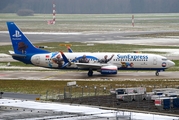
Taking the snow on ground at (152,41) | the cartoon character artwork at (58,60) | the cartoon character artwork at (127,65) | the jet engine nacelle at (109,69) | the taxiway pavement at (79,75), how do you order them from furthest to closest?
the snow on ground at (152,41), the cartoon character artwork at (58,60), the cartoon character artwork at (127,65), the jet engine nacelle at (109,69), the taxiway pavement at (79,75)

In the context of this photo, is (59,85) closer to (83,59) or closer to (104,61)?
(83,59)

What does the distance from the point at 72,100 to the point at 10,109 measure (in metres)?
10.4

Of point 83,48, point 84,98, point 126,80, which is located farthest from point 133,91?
point 83,48

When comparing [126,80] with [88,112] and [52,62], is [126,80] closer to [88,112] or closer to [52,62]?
[52,62]

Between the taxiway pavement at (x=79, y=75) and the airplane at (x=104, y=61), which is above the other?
the airplane at (x=104, y=61)

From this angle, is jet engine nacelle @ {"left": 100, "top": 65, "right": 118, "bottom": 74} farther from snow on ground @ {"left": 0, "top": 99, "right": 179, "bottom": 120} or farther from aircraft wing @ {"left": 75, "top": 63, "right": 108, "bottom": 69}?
snow on ground @ {"left": 0, "top": 99, "right": 179, "bottom": 120}

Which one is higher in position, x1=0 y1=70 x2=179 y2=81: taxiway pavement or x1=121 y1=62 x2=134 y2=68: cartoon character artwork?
x1=121 y1=62 x2=134 y2=68: cartoon character artwork

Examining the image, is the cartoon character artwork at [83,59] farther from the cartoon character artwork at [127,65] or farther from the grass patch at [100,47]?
the grass patch at [100,47]

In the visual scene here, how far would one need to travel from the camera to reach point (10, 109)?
52.4 m

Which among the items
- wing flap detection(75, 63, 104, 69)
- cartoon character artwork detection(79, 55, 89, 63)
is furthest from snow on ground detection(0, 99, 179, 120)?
cartoon character artwork detection(79, 55, 89, 63)

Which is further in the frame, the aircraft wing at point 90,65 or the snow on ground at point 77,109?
the aircraft wing at point 90,65

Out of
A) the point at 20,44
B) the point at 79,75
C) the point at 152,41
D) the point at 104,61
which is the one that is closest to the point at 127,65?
the point at 104,61

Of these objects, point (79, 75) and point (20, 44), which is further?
point (20, 44)

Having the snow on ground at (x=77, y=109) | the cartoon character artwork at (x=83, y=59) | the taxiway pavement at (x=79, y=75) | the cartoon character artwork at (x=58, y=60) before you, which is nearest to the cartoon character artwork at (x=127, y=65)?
the taxiway pavement at (x=79, y=75)
